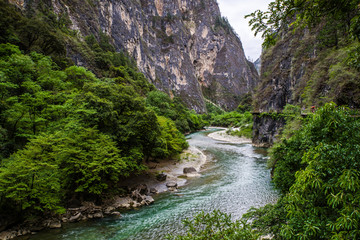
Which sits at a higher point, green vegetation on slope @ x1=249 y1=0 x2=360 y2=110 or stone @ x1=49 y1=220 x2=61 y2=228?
green vegetation on slope @ x1=249 y1=0 x2=360 y2=110

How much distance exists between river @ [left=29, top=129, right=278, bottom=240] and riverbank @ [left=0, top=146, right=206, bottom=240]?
1.69 ft

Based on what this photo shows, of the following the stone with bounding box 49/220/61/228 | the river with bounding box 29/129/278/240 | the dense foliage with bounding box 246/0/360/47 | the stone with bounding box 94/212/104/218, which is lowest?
the river with bounding box 29/129/278/240

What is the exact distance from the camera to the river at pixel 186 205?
361 inches

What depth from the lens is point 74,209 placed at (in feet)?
35.5

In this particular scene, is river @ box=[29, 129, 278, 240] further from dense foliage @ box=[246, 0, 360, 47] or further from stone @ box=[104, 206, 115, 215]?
dense foliage @ box=[246, 0, 360, 47]

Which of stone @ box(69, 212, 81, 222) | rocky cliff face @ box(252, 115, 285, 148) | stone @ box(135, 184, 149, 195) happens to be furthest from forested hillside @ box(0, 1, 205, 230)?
rocky cliff face @ box(252, 115, 285, 148)

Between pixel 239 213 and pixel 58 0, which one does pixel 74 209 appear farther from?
pixel 58 0

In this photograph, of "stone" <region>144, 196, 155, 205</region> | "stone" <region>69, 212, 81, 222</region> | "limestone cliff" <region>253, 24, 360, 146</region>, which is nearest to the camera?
"stone" <region>69, 212, 81, 222</region>

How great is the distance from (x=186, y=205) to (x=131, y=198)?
401 centimetres

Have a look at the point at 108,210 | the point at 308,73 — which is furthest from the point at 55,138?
the point at 308,73

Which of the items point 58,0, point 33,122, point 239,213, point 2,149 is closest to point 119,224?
point 239,213

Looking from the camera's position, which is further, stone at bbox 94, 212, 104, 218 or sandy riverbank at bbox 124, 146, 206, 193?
sandy riverbank at bbox 124, 146, 206, 193

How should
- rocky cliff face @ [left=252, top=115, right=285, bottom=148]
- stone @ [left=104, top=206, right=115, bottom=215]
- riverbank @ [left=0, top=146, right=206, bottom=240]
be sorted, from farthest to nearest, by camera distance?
rocky cliff face @ [left=252, top=115, right=285, bottom=148], stone @ [left=104, top=206, right=115, bottom=215], riverbank @ [left=0, top=146, right=206, bottom=240]

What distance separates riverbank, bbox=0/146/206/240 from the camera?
932cm
